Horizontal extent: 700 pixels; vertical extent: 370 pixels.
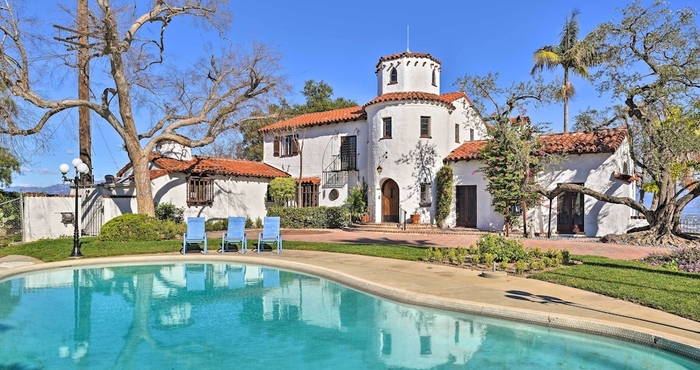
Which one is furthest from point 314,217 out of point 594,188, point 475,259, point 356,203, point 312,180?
point 475,259

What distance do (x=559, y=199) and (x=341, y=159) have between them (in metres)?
13.0

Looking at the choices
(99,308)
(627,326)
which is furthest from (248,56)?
(627,326)

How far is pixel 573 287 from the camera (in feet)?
28.8

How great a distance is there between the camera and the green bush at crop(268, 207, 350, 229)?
26406mm

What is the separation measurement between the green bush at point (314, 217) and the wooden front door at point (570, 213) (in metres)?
11.4

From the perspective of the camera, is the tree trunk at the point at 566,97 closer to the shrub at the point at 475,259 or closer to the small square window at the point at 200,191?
the shrub at the point at 475,259

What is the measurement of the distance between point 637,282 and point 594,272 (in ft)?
4.15

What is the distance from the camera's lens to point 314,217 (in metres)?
26.4

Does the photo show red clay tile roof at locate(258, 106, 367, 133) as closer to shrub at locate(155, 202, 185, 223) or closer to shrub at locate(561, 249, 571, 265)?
shrub at locate(155, 202, 185, 223)

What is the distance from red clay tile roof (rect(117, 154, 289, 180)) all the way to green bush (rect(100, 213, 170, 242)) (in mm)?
5400

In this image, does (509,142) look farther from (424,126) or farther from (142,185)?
(142,185)

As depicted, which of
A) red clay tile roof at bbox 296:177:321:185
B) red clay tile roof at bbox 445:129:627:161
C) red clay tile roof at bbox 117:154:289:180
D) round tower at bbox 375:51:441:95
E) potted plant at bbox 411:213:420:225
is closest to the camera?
red clay tile roof at bbox 445:129:627:161

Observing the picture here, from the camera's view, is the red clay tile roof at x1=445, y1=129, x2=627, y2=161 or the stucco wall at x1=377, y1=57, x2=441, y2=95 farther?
the stucco wall at x1=377, y1=57, x2=441, y2=95

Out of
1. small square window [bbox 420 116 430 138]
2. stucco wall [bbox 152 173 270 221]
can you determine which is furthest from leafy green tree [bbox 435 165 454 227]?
stucco wall [bbox 152 173 270 221]
